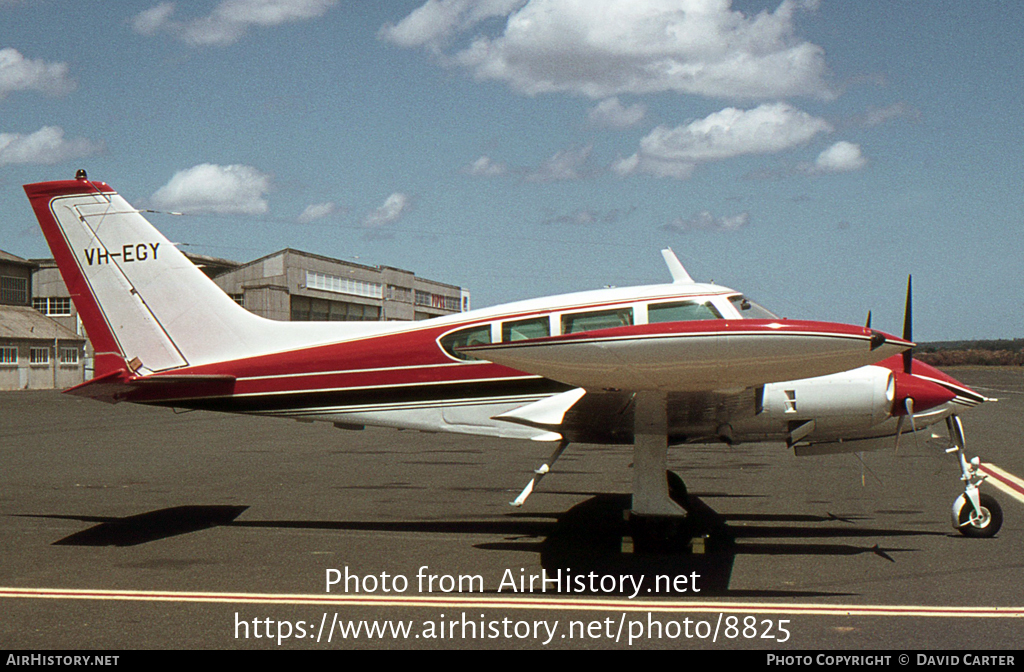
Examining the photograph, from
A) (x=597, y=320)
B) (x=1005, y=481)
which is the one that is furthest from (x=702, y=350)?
(x=1005, y=481)

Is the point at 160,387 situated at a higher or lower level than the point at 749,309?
lower

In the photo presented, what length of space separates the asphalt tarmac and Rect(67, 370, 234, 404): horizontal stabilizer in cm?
135

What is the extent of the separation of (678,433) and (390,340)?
10.2 feet

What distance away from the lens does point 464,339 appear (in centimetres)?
852

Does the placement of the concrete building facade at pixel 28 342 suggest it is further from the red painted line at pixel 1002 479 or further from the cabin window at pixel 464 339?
the red painted line at pixel 1002 479

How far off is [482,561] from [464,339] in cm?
236

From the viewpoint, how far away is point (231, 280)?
5575 centimetres

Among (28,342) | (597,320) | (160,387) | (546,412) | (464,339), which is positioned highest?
(28,342)

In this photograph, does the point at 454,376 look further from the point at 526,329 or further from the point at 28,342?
the point at 28,342

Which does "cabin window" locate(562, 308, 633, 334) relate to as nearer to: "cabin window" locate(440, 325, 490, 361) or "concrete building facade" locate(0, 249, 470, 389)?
"cabin window" locate(440, 325, 490, 361)

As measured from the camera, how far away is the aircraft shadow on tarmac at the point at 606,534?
274 inches

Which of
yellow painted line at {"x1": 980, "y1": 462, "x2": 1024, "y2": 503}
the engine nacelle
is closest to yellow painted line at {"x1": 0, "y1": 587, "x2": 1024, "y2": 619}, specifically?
the engine nacelle

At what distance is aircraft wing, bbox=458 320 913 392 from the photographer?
18.3 feet

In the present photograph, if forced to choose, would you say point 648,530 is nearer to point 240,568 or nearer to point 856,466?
point 240,568
